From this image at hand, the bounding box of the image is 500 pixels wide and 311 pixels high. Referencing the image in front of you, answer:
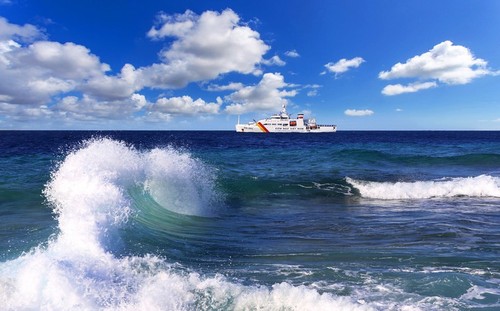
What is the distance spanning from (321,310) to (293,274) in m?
1.59

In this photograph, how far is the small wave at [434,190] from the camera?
1830 cm

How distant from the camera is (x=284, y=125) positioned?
112812mm

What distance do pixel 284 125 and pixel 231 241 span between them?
103855 millimetres

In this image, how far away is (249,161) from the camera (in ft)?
107

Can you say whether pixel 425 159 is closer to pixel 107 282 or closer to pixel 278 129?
pixel 107 282

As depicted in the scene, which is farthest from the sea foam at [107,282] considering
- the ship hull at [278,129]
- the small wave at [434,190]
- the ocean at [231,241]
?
the ship hull at [278,129]

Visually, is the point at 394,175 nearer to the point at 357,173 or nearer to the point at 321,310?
the point at 357,173

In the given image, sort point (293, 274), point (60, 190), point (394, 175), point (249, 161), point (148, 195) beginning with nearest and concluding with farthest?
point (293, 274)
point (60, 190)
point (148, 195)
point (394, 175)
point (249, 161)

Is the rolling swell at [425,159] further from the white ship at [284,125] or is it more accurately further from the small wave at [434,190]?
the white ship at [284,125]

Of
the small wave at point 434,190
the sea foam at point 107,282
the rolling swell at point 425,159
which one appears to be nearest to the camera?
the sea foam at point 107,282

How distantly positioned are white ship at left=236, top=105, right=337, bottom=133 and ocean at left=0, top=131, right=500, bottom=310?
92730 millimetres

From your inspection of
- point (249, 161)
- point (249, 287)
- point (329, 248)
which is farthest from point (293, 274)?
point (249, 161)

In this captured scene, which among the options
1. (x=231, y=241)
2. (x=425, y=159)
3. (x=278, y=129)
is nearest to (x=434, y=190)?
(x=231, y=241)

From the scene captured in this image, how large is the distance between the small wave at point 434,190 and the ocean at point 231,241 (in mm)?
100
